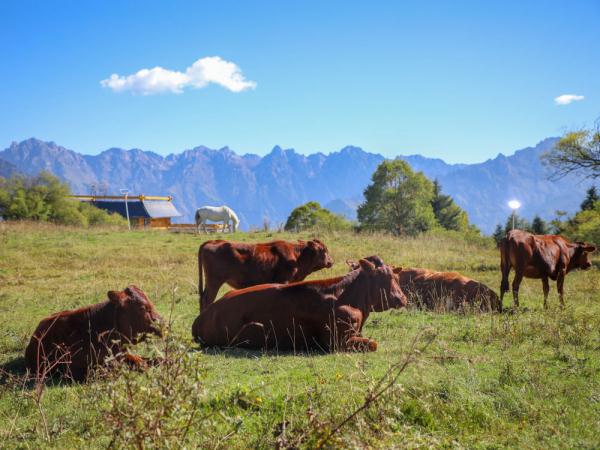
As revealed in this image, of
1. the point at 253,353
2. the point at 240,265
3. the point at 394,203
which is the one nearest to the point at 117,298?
the point at 253,353

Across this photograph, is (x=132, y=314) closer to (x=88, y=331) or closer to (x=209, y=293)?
(x=88, y=331)

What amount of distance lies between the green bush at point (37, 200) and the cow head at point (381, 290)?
44.3 metres

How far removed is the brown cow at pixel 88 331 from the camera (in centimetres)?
711

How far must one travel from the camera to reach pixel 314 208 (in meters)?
67.9

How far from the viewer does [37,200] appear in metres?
51.2

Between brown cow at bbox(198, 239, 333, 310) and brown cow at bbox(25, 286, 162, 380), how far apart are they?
3574 mm

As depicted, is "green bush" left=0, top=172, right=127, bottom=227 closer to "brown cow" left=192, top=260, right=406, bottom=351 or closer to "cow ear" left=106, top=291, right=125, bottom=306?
"brown cow" left=192, top=260, right=406, bottom=351

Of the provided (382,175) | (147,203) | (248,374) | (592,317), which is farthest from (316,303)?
(147,203)

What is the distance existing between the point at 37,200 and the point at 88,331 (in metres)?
49.2

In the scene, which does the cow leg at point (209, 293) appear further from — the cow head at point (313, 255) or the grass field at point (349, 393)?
the cow head at point (313, 255)

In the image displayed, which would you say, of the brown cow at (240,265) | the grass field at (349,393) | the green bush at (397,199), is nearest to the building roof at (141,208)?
the green bush at (397,199)

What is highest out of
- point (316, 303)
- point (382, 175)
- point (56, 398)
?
point (382, 175)

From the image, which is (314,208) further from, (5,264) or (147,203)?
(147,203)

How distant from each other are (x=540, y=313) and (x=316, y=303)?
4.29m
